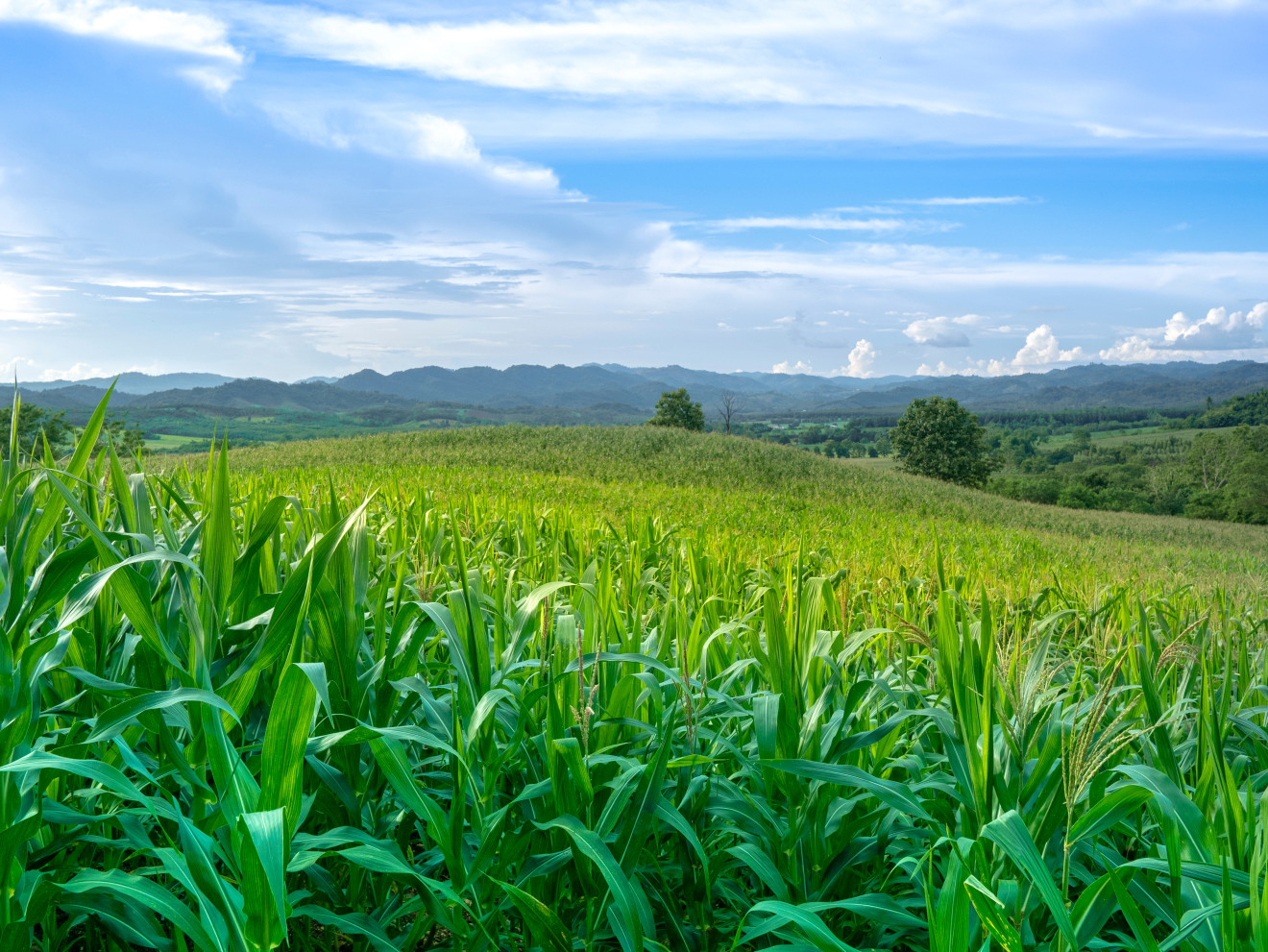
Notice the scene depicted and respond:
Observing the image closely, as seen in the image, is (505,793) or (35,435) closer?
(505,793)

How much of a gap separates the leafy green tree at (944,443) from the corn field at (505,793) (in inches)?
2334

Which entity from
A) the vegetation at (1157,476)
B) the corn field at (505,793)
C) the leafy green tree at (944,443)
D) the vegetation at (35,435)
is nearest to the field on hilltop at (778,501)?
the corn field at (505,793)

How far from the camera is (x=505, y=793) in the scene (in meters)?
1.69

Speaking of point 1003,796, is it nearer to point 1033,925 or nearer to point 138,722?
point 1033,925

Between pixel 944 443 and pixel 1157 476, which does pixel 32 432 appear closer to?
pixel 944 443

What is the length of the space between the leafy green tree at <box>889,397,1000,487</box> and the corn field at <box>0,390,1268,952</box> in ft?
194

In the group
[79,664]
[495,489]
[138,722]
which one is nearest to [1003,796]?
[138,722]

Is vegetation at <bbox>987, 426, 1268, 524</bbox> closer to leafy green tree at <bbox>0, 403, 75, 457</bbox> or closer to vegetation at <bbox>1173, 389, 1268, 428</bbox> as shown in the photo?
vegetation at <bbox>1173, 389, 1268, 428</bbox>

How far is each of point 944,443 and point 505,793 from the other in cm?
6103

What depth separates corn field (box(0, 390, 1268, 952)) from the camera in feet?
3.84

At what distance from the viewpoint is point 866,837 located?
1.59m

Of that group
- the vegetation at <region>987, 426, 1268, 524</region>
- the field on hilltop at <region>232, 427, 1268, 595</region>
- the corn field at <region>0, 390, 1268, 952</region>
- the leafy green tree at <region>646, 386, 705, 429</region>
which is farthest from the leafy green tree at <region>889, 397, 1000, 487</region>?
the corn field at <region>0, 390, 1268, 952</region>

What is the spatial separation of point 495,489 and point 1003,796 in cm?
1011

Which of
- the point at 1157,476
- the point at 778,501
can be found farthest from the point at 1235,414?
the point at 778,501
